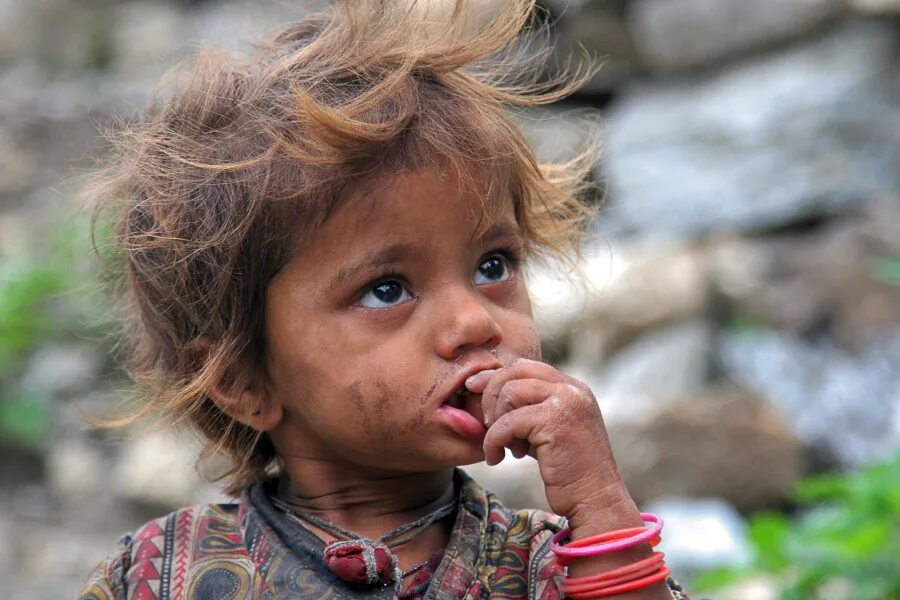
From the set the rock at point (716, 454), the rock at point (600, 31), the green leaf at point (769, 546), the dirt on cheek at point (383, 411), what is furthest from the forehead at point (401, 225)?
the rock at point (600, 31)

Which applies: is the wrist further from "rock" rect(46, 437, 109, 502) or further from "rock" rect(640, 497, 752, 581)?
"rock" rect(46, 437, 109, 502)

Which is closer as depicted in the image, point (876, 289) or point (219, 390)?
point (219, 390)

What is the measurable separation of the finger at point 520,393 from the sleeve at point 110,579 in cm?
70

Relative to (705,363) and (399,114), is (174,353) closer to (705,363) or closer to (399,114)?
(399,114)

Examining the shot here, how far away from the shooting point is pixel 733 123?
21.8 feet

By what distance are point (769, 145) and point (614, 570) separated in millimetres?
5229

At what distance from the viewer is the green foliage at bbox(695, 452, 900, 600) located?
2881 millimetres

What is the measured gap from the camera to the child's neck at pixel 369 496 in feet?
6.31

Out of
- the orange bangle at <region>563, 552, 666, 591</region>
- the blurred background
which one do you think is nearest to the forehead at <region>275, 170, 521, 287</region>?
the orange bangle at <region>563, 552, 666, 591</region>

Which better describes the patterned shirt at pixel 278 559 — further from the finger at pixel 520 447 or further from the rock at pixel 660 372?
the rock at pixel 660 372

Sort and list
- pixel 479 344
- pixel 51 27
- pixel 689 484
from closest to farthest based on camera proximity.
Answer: pixel 479 344 < pixel 689 484 < pixel 51 27

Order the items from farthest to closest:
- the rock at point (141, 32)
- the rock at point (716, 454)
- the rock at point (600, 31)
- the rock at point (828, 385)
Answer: the rock at point (141, 32) → the rock at point (600, 31) → the rock at point (828, 385) → the rock at point (716, 454)

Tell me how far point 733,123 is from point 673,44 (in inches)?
27.4

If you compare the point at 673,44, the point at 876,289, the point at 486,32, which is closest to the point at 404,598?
the point at 486,32
